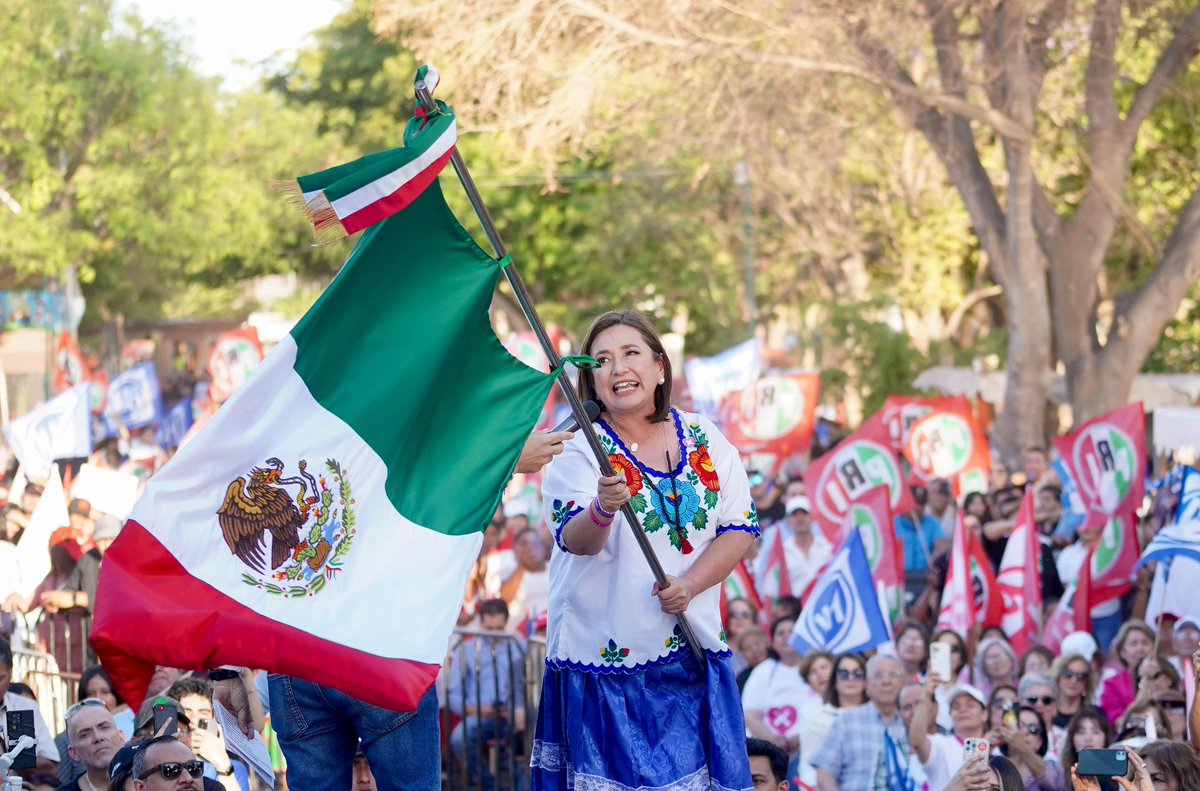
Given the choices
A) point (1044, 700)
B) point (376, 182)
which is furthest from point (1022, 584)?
point (376, 182)

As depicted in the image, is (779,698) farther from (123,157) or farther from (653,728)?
(123,157)

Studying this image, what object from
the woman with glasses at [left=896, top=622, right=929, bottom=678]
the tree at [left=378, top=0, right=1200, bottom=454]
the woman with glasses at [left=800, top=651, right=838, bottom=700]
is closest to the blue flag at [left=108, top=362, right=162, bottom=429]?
Result: the tree at [left=378, top=0, right=1200, bottom=454]

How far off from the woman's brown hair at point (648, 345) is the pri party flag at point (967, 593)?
21.6ft

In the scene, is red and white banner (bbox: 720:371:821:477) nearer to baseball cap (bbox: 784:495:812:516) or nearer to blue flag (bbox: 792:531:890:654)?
baseball cap (bbox: 784:495:812:516)

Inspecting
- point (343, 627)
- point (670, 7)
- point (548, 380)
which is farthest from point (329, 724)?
point (670, 7)

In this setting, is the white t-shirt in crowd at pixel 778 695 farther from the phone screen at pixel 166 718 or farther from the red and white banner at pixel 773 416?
the red and white banner at pixel 773 416

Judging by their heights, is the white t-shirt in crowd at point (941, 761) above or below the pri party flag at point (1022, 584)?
below

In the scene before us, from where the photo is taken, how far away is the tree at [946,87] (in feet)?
59.0

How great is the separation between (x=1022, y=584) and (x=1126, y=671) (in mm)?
1891

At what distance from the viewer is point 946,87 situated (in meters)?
18.6

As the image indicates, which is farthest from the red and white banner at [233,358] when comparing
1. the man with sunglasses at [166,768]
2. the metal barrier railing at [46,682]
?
the man with sunglasses at [166,768]

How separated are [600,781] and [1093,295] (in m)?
16.5

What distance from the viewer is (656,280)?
121 feet

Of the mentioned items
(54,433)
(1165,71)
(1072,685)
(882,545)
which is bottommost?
(1072,685)
